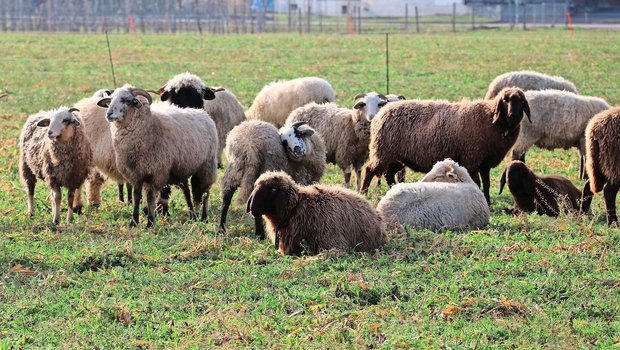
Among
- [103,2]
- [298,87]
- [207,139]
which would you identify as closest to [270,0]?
[103,2]

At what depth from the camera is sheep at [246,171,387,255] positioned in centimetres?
898

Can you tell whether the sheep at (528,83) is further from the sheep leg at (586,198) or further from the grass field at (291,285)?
the sheep leg at (586,198)

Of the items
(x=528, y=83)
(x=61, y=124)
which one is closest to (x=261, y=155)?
(x=61, y=124)

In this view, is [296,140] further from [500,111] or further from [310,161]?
[500,111]

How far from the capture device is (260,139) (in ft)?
34.9

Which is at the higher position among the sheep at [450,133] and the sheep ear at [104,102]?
the sheep ear at [104,102]

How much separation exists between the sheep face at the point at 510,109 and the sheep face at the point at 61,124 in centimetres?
489

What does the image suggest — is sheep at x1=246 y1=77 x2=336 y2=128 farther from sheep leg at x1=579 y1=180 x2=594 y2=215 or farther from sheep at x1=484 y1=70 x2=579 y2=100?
sheep leg at x1=579 y1=180 x2=594 y2=215

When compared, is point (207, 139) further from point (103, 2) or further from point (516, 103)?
point (103, 2)

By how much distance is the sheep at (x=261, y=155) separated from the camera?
10.5 m

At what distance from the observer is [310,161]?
11.1 m

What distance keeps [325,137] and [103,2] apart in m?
59.4

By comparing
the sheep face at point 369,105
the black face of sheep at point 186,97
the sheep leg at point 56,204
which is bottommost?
the sheep leg at point 56,204

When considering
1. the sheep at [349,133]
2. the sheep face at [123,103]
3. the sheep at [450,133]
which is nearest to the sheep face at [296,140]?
the sheep face at [123,103]
